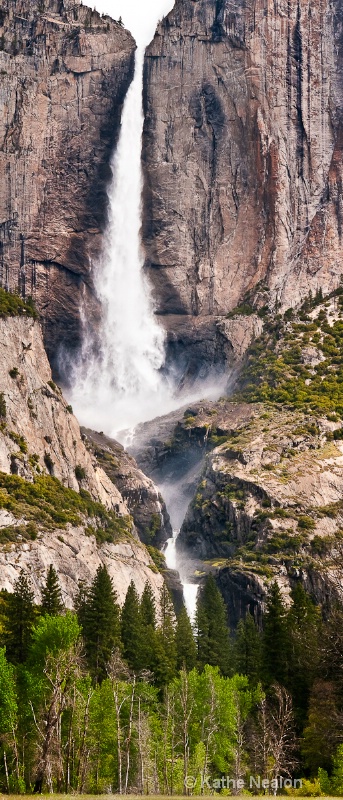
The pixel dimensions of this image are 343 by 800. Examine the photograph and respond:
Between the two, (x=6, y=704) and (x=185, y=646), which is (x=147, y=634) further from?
(x=6, y=704)

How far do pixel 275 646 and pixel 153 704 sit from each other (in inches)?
606

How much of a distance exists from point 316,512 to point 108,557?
29.3 m

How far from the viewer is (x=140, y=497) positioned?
19238 centimetres

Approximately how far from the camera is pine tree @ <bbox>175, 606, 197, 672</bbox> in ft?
397

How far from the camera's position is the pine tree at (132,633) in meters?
116

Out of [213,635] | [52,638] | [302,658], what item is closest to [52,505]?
[213,635]

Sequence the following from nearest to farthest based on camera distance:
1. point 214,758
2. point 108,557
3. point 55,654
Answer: point 55,654, point 214,758, point 108,557

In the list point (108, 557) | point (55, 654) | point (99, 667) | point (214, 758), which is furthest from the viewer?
point (108, 557)

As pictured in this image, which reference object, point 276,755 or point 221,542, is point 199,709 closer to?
point 276,755

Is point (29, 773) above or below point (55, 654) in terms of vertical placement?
below

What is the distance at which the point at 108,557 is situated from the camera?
510 feet

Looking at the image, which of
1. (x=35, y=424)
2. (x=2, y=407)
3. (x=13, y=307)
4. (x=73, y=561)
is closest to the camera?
(x=73, y=561)

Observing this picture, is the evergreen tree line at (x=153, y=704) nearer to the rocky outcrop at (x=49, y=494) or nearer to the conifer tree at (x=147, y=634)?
the conifer tree at (x=147, y=634)

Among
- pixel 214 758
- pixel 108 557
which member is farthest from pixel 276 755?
pixel 108 557
